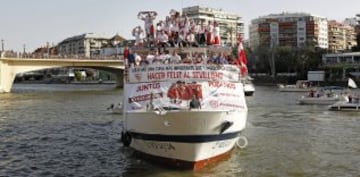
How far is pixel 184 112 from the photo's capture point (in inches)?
745

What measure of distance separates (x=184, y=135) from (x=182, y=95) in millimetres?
2285

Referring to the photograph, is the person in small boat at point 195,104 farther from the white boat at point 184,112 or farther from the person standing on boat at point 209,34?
the person standing on boat at point 209,34

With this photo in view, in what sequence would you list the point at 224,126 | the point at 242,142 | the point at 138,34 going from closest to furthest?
the point at 224,126
the point at 138,34
the point at 242,142

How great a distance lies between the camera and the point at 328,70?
427 feet

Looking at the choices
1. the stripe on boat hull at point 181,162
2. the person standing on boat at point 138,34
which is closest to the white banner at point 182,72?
the stripe on boat hull at point 181,162

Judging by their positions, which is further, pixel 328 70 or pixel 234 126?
pixel 328 70

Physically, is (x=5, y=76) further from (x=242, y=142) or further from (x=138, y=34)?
(x=242, y=142)

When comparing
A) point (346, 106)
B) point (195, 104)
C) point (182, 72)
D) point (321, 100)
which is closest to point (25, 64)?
point (321, 100)

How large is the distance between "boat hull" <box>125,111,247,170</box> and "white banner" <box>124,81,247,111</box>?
2.60ft

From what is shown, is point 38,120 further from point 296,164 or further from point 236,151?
point 296,164

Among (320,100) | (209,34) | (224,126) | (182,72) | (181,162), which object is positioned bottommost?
(320,100)

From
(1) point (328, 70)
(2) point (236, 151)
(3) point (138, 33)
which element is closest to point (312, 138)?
(2) point (236, 151)

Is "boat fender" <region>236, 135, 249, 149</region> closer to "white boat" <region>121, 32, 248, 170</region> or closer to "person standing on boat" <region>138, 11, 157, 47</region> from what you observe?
"white boat" <region>121, 32, 248, 170</region>

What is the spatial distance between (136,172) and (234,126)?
435 cm
